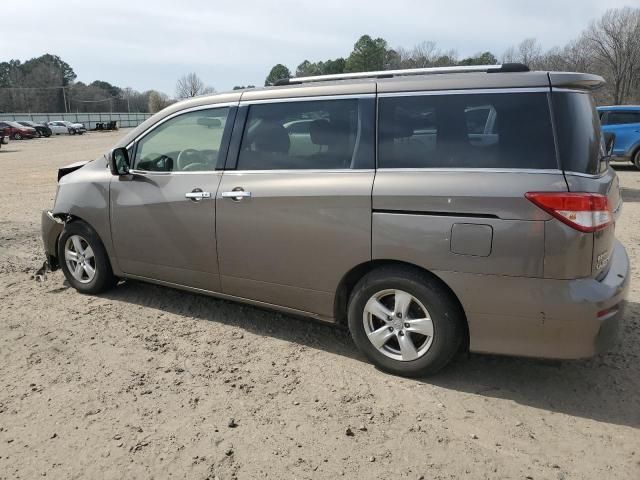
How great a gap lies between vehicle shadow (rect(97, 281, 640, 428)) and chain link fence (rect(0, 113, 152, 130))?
6044cm

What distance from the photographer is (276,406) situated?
322cm

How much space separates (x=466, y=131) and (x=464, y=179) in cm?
32

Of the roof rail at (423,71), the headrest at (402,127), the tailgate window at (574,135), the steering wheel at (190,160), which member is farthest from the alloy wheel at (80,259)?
the tailgate window at (574,135)

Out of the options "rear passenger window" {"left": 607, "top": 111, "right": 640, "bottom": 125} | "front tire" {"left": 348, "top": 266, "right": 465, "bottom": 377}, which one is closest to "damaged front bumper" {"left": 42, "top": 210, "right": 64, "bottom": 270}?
"front tire" {"left": 348, "top": 266, "right": 465, "bottom": 377}

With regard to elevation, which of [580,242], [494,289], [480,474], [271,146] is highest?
[271,146]

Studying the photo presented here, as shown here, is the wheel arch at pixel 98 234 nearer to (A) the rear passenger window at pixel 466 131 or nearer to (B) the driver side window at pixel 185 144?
(B) the driver side window at pixel 185 144

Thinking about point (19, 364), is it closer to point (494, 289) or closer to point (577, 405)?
point (494, 289)

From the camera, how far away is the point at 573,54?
50750 millimetres

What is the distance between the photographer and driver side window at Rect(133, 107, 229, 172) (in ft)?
13.7

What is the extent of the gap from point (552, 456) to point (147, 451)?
2110mm

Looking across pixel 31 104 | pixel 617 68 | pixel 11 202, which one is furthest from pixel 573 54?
pixel 31 104

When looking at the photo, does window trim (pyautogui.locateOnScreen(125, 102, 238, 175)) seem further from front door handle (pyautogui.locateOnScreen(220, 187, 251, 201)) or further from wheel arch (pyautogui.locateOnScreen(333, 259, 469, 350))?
wheel arch (pyautogui.locateOnScreen(333, 259, 469, 350))

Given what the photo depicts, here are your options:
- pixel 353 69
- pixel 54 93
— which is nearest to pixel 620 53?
pixel 353 69

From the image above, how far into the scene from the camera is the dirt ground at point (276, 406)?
270cm
